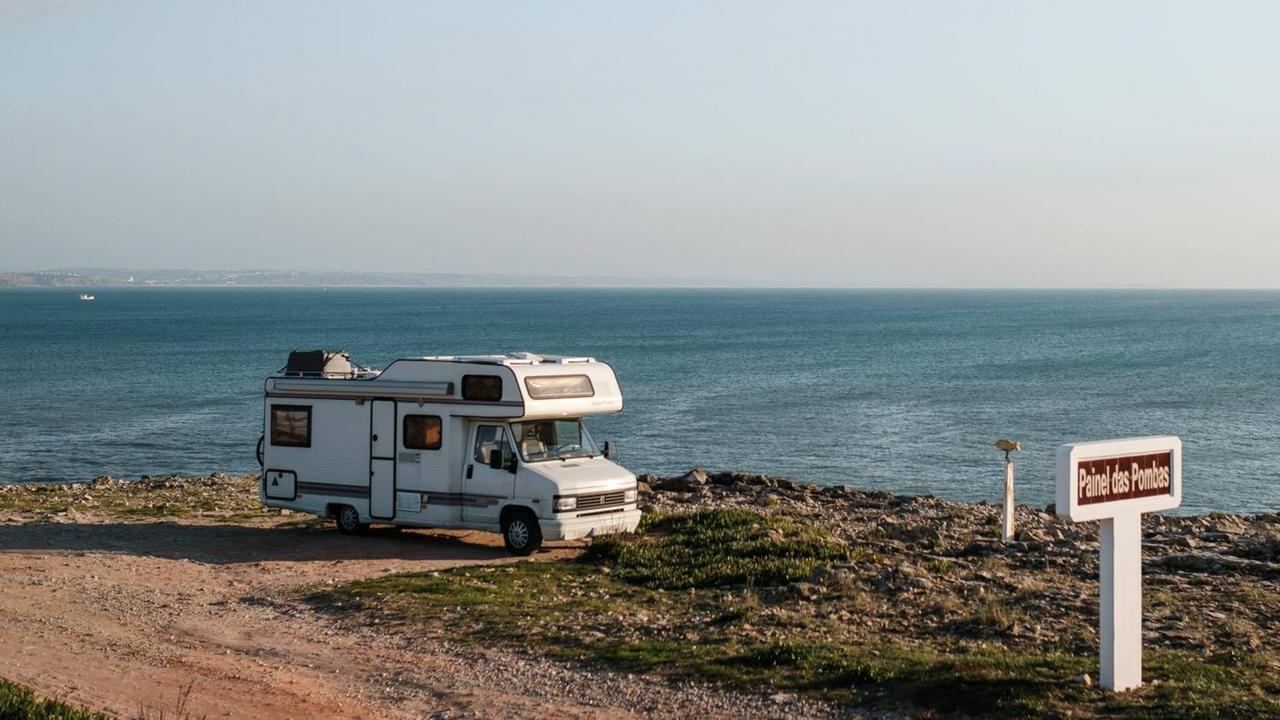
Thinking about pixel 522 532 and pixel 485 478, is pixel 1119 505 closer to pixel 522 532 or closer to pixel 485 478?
pixel 522 532

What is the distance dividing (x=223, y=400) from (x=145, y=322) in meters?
98.9

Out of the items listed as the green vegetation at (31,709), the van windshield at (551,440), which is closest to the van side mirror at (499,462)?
the van windshield at (551,440)

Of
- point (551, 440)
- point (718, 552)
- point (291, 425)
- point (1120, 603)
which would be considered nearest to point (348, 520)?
point (291, 425)

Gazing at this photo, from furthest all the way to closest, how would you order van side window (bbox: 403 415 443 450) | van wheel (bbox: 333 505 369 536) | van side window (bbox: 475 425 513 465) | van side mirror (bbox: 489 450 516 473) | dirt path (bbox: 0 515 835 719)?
van wheel (bbox: 333 505 369 536) < van side window (bbox: 403 415 443 450) < van side window (bbox: 475 425 513 465) < van side mirror (bbox: 489 450 516 473) < dirt path (bbox: 0 515 835 719)

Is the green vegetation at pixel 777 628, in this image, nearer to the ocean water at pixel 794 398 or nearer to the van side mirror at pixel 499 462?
the van side mirror at pixel 499 462

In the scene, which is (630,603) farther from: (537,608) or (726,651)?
(726,651)

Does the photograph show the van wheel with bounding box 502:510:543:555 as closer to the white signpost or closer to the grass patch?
the grass patch

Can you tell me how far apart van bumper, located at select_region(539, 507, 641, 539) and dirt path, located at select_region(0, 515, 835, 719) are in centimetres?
35

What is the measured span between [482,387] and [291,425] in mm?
3766

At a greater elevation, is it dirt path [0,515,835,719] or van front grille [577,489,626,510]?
van front grille [577,489,626,510]

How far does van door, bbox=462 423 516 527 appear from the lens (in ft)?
61.9

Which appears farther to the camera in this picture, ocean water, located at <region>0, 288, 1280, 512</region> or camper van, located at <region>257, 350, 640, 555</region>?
ocean water, located at <region>0, 288, 1280, 512</region>

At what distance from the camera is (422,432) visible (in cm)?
1955

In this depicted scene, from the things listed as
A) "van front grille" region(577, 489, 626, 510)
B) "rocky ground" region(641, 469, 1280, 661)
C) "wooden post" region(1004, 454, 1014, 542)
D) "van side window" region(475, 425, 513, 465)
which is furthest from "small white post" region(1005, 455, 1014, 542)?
"van side window" region(475, 425, 513, 465)
